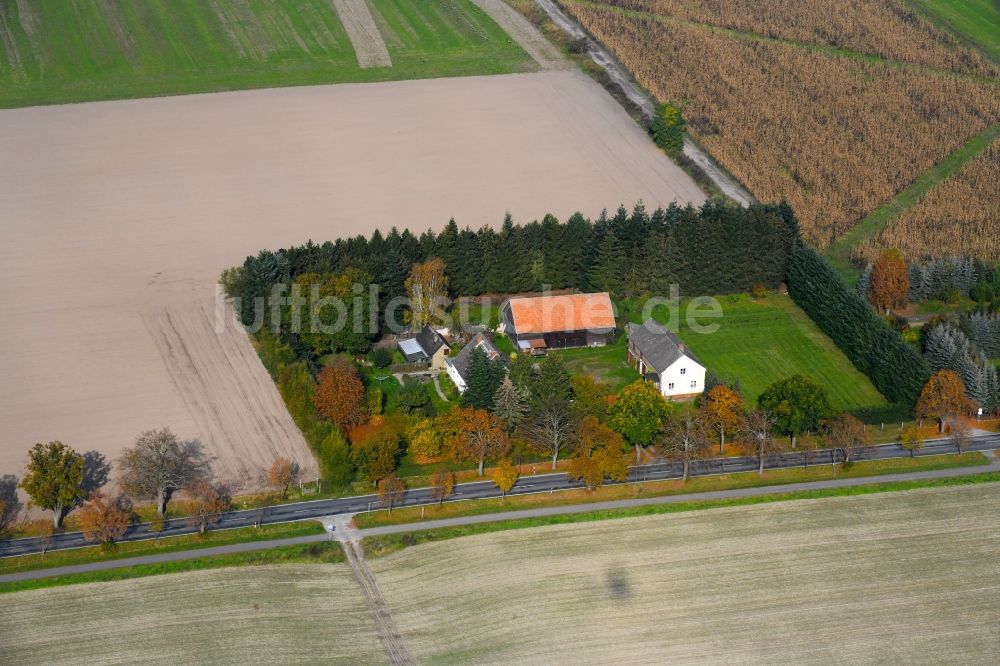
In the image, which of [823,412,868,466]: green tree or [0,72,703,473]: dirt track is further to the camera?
[0,72,703,473]: dirt track

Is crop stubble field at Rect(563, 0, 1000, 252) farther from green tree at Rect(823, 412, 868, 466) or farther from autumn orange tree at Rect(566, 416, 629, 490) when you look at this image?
autumn orange tree at Rect(566, 416, 629, 490)

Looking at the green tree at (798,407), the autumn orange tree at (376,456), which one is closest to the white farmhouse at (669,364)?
the green tree at (798,407)

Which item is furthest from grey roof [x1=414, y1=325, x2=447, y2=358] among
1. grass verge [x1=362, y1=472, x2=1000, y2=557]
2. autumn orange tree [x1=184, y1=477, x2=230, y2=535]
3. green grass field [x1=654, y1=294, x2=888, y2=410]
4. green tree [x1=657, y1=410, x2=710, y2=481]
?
grass verge [x1=362, y1=472, x2=1000, y2=557]

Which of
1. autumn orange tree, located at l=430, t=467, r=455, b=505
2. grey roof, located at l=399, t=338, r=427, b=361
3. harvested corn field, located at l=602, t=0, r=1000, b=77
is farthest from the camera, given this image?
harvested corn field, located at l=602, t=0, r=1000, b=77

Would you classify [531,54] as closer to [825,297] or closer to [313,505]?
[825,297]

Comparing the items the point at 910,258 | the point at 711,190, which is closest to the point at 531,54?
the point at 711,190
